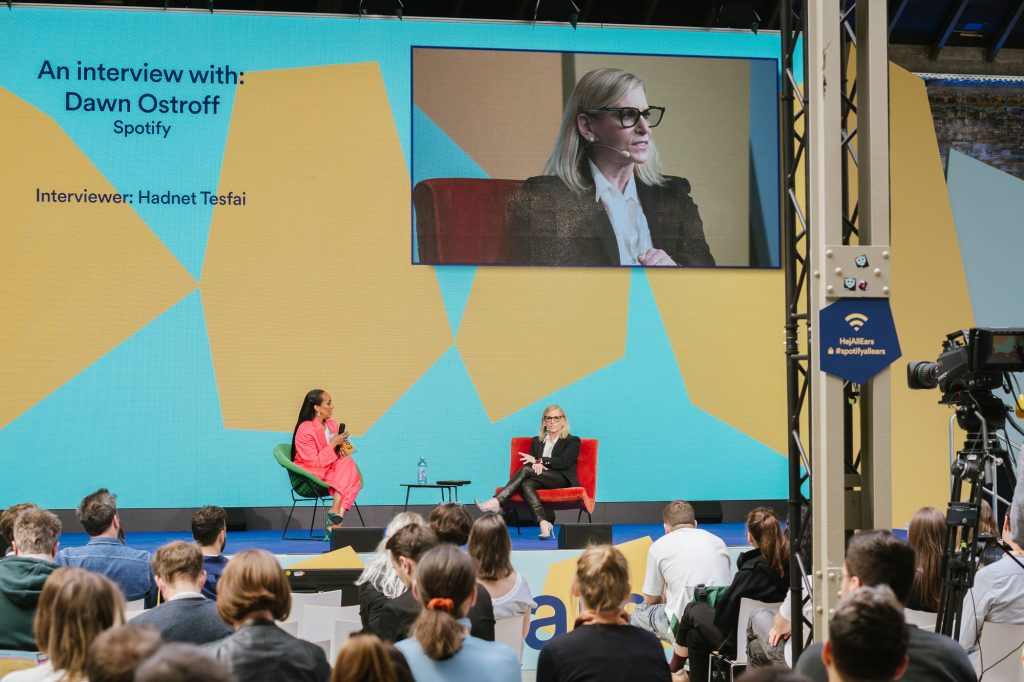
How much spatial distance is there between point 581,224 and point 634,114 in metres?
1.12

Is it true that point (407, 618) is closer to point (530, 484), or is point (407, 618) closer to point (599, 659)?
point (599, 659)

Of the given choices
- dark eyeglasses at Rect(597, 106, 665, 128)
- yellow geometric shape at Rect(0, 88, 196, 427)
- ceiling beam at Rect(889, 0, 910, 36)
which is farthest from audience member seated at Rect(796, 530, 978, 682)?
ceiling beam at Rect(889, 0, 910, 36)

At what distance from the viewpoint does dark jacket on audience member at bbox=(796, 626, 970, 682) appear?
7.47ft

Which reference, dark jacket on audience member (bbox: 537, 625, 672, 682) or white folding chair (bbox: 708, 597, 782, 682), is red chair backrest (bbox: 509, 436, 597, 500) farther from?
dark jacket on audience member (bbox: 537, 625, 672, 682)

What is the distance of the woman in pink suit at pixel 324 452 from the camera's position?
335 inches

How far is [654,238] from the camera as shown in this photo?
31.6 feet

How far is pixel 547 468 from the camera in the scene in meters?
8.75

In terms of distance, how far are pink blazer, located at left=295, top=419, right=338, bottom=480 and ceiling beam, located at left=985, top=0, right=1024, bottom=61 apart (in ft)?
24.0

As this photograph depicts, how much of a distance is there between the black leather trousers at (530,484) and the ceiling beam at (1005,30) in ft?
19.6

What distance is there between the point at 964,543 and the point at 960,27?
8306mm

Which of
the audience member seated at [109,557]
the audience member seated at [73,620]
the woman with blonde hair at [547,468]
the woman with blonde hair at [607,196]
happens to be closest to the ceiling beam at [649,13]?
the woman with blonde hair at [607,196]

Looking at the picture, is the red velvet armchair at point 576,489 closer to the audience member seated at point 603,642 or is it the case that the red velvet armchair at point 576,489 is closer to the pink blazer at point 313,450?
the pink blazer at point 313,450

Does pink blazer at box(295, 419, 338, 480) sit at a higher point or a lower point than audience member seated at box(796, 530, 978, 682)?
higher

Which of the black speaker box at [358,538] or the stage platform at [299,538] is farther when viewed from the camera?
the stage platform at [299,538]
